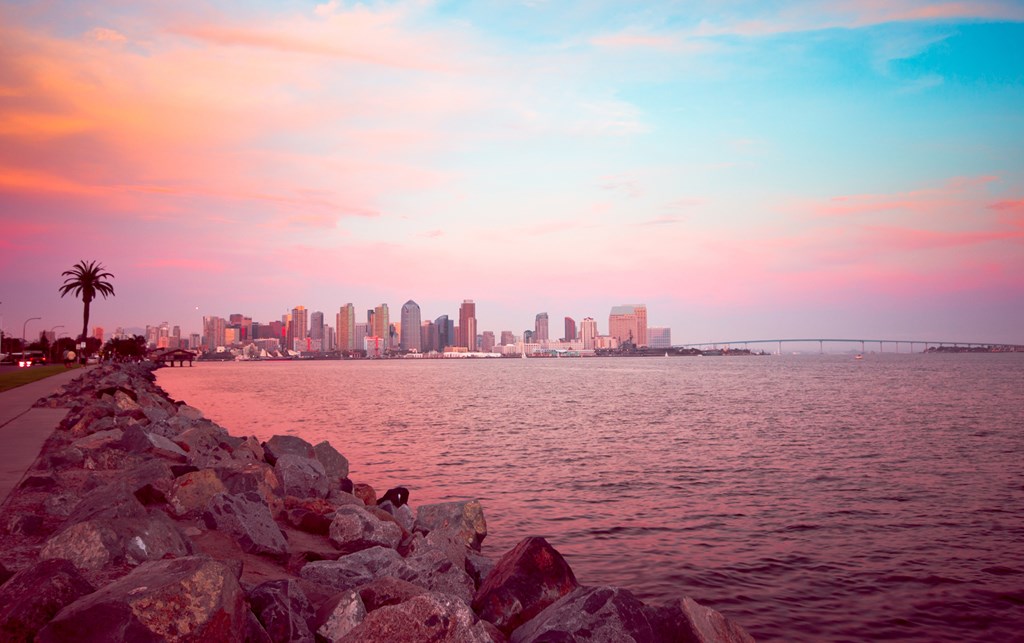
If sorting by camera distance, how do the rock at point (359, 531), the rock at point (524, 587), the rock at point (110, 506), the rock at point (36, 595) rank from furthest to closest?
the rock at point (359, 531) → the rock at point (110, 506) → the rock at point (524, 587) → the rock at point (36, 595)

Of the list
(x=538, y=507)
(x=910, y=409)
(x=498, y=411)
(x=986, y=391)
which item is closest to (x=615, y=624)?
(x=538, y=507)

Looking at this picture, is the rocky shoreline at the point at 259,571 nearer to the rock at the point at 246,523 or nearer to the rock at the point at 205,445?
the rock at the point at 246,523

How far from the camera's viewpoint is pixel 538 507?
58.5 ft

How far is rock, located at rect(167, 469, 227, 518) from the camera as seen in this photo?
10.3 m

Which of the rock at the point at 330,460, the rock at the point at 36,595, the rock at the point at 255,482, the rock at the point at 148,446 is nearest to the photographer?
the rock at the point at 36,595

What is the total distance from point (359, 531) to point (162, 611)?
585 cm

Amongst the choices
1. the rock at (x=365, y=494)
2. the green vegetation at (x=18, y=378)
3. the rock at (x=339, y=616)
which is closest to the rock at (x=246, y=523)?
the rock at (x=339, y=616)

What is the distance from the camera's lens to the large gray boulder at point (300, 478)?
46.3 feet

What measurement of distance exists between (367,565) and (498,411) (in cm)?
4135

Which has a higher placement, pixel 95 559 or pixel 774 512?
pixel 95 559

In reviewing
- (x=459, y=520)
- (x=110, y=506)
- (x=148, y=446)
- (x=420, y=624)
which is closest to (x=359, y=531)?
(x=459, y=520)

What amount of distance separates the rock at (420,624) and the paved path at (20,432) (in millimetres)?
7959

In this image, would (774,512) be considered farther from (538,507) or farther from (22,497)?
(22,497)

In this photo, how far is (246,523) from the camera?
9.57 m
